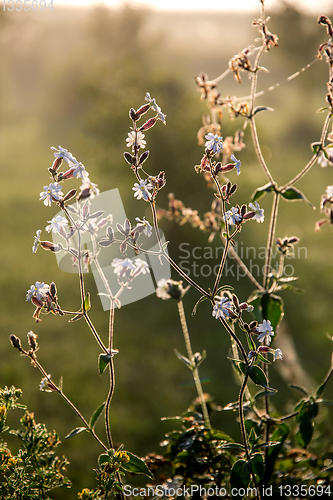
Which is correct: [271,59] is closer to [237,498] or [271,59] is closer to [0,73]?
[0,73]

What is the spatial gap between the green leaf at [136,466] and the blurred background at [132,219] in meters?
0.85

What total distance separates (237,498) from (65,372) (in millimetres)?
2468

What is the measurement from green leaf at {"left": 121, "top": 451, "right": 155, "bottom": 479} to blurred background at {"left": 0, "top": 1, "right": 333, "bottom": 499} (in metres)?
0.85

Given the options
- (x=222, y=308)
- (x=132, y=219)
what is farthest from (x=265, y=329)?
(x=132, y=219)

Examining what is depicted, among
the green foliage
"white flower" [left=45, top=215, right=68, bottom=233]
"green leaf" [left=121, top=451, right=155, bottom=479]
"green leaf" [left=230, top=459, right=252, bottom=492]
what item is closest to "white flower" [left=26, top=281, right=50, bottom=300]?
"white flower" [left=45, top=215, right=68, bottom=233]

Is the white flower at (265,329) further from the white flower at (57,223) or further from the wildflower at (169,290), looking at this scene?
the white flower at (57,223)

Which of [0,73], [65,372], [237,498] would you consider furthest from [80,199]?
[0,73]

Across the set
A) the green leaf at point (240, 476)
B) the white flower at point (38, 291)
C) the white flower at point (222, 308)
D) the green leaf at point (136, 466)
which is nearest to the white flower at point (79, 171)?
the white flower at point (38, 291)

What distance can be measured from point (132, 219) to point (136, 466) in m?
4.24

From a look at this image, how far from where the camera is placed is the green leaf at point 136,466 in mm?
1479

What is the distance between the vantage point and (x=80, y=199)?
128 centimetres

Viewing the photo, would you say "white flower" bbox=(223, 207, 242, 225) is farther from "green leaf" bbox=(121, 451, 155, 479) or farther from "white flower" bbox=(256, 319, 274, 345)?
"green leaf" bbox=(121, 451, 155, 479)

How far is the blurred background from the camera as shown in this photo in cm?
327

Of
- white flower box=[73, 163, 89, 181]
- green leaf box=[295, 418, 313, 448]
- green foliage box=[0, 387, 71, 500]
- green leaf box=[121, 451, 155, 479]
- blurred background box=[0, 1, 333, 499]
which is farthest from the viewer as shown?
blurred background box=[0, 1, 333, 499]
